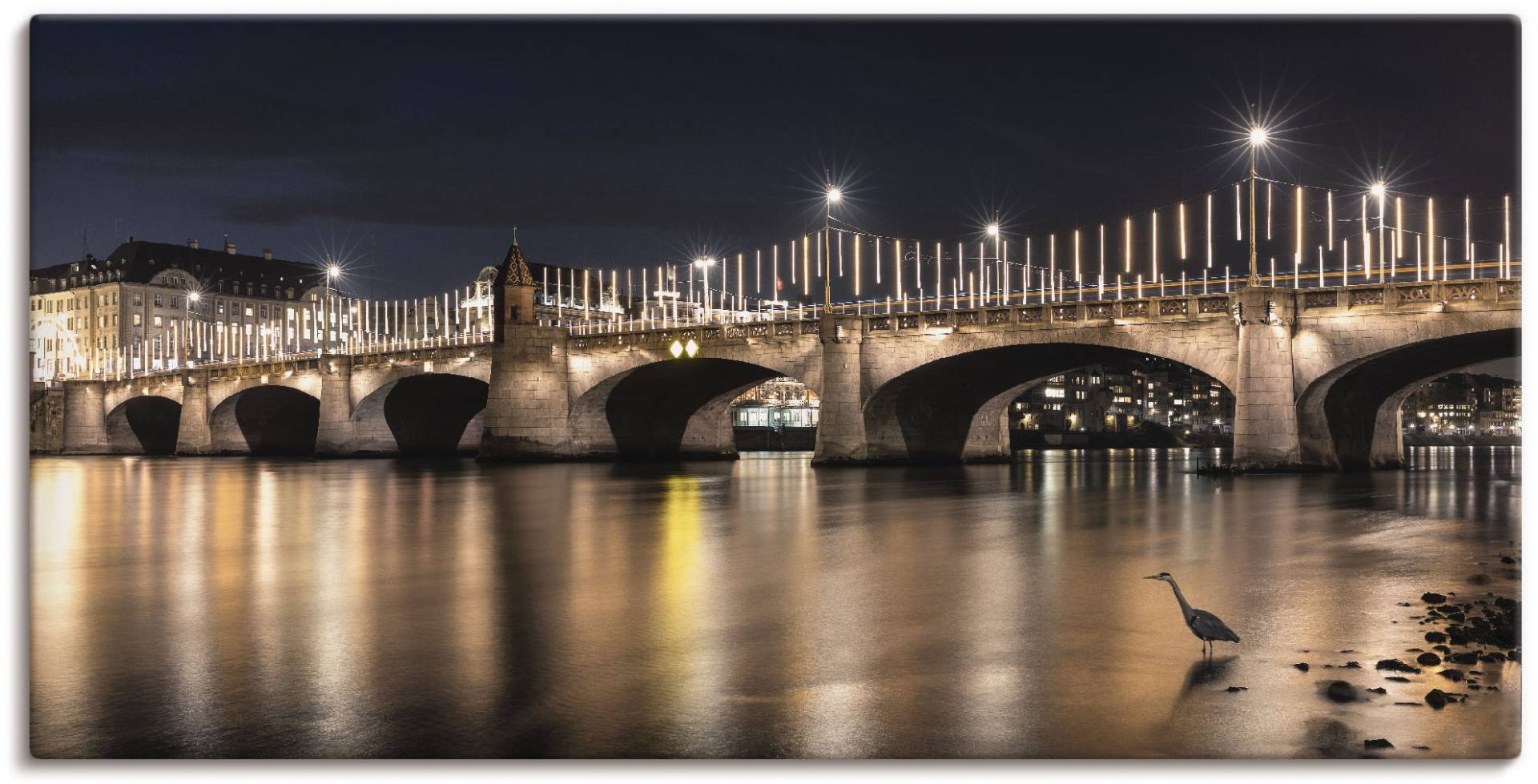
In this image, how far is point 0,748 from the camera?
8594 millimetres

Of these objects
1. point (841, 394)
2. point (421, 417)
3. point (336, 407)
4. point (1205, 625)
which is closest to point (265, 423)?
point (421, 417)

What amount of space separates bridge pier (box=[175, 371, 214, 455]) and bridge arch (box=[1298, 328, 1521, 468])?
84.9m

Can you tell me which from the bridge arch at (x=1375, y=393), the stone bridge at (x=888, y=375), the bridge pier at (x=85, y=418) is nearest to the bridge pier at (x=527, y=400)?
the stone bridge at (x=888, y=375)

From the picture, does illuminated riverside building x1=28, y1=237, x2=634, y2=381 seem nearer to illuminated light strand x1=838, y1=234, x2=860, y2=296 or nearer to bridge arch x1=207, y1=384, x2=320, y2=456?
bridge arch x1=207, y1=384, x2=320, y2=456

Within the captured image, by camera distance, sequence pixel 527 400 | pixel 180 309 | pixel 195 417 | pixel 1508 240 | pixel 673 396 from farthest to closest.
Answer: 1. pixel 180 309
2. pixel 195 417
3. pixel 673 396
4. pixel 527 400
5. pixel 1508 240

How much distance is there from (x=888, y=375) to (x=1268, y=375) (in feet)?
59.9

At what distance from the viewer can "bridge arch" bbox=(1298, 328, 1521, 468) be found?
47688 mm

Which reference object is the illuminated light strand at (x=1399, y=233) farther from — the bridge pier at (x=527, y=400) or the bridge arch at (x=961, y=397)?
the bridge pier at (x=527, y=400)

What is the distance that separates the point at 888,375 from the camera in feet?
200

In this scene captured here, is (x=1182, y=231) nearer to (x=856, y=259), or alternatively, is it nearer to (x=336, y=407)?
(x=856, y=259)

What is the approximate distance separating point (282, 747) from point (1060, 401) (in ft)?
606

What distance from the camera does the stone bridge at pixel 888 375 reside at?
47.9 metres

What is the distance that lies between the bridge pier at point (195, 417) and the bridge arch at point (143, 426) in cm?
1136

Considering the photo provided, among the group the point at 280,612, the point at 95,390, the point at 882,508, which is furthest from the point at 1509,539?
the point at 95,390
